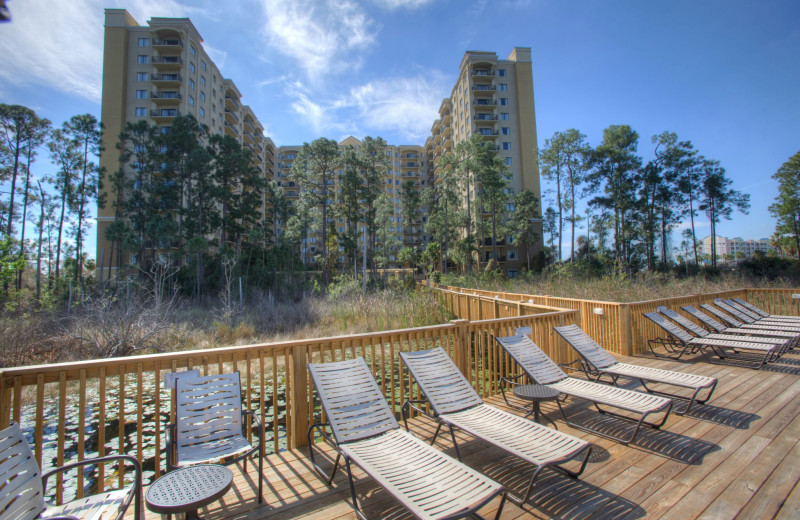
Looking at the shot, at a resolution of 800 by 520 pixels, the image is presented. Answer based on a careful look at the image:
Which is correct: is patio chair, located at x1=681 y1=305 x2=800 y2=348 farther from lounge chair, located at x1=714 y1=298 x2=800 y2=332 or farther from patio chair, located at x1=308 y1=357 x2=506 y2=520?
patio chair, located at x1=308 y1=357 x2=506 y2=520

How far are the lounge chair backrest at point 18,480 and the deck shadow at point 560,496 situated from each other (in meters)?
2.62

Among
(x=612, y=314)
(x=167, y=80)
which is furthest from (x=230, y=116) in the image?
(x=612, y=314)

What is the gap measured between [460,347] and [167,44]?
134ft

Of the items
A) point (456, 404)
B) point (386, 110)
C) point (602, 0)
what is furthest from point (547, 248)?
point (456, 404)

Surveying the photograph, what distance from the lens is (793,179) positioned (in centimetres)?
2520

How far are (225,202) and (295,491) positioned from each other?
2901 centimetres

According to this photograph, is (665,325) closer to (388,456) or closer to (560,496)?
(560,496)

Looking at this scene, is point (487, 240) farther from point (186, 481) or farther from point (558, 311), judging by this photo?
point (186, 481)

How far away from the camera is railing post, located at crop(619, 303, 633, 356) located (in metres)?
6.04

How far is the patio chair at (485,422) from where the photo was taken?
2.27m

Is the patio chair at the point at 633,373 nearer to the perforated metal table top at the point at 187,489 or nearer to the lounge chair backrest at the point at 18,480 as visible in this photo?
the perforated metal table top at the point at 187,489

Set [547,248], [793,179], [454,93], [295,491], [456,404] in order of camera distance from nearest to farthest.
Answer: [295,491] → [456,404] → [793,179] → [547,248] → [454,93]

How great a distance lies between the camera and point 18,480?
1653 millimetres

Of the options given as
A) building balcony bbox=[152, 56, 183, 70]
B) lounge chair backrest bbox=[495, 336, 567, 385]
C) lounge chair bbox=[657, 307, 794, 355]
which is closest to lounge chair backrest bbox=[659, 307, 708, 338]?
lounge chair bbox=[657, 307, 794, 355]
